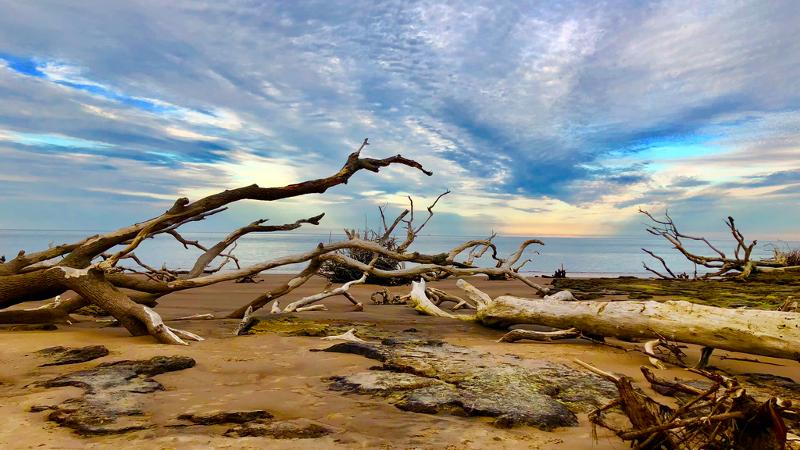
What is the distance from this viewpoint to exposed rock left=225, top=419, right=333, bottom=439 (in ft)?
8.32

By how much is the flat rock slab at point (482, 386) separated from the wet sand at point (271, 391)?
0.11 meters

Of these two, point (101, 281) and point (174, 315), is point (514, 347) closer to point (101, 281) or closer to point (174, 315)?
point (101, 281)

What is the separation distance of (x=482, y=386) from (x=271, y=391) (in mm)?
1396

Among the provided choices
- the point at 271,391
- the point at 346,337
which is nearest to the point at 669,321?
the point at 346,337

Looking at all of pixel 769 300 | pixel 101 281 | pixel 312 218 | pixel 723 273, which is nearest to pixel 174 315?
pixel 101 281

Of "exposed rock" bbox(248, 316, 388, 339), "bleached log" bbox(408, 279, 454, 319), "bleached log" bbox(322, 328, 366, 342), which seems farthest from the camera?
"bleached log" bbox(408, 279, 454, 319)

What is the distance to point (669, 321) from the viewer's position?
4777 millimetres

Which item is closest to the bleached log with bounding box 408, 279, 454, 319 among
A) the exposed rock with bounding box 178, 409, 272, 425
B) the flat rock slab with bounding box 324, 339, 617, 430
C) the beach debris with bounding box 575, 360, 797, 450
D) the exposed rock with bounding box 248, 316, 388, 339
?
the exposed rock with bounding box 248, 316, 388, 339

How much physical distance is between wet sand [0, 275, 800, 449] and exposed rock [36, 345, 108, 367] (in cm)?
10

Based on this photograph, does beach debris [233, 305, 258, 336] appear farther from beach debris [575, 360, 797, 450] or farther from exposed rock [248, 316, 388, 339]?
beach debris [575, 360, 797, 450]

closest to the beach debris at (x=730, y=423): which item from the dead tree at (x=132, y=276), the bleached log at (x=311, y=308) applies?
the dead tree at (x=132, y=276)

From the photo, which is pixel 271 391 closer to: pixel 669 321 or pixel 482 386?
pixel 482 386

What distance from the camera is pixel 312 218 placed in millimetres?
6727

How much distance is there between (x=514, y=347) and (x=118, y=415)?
346cm
